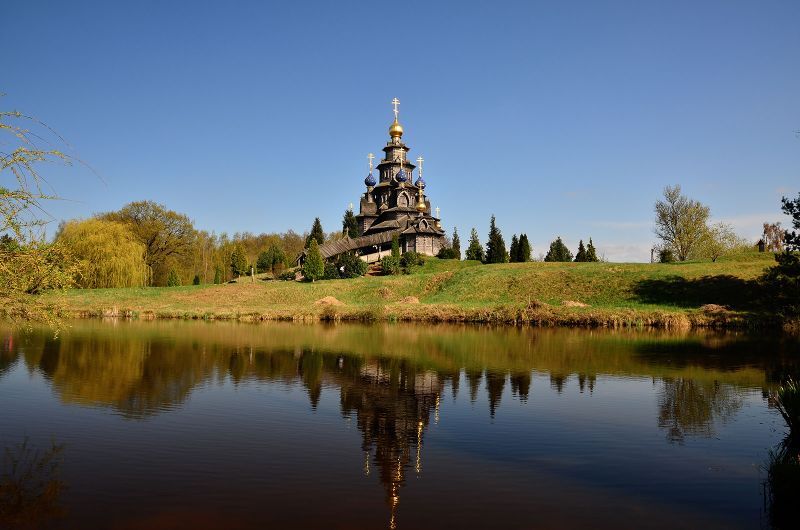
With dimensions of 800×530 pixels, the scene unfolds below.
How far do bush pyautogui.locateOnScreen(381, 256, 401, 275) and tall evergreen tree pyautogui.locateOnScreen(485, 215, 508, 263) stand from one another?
42.4ft

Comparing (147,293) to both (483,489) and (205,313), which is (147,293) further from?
(483,489)

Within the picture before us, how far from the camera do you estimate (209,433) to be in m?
12.0

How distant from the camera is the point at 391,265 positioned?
67.9m

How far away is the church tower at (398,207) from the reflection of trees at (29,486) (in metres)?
65.5

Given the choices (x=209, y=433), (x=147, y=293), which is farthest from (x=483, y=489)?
(x=147, y=293)

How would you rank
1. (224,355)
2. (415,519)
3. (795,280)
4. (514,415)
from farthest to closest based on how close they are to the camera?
(795,280)
(224,355)
(514,415)
(415,519)

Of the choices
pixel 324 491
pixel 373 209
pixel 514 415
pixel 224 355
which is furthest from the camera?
pixel 373 209

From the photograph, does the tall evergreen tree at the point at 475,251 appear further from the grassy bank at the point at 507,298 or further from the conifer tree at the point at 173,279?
the conifer tree at the point at 173,279

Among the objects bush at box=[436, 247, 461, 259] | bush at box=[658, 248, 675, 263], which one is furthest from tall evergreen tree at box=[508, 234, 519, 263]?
bush at box=[658, 248, 675, 263]

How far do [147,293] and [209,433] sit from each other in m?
53.4

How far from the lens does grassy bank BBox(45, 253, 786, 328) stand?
133 ft

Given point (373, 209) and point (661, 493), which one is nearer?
point (661, 493)

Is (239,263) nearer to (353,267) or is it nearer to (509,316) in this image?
(353,267)

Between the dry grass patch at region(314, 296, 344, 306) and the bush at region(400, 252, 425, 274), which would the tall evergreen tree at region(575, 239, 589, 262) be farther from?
the dry grass patch at region(314, 296, 344, 306)
